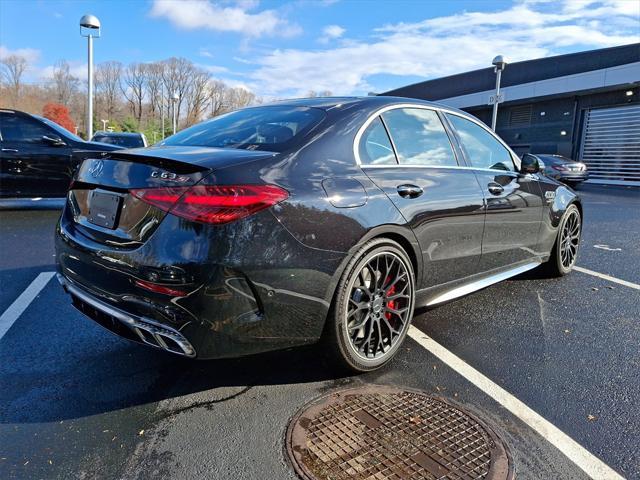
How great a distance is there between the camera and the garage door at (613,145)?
21.4 meters

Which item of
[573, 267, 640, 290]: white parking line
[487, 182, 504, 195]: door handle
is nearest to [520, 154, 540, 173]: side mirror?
[487, 182, 504, 195]: door handle

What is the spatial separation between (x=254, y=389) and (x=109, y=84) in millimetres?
92922

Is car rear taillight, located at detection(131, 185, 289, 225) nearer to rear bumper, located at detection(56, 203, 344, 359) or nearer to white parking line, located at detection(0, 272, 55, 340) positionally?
rear bumper, located at detection(56, 203, 344, 359)

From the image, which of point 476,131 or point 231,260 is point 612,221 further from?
point 231,260

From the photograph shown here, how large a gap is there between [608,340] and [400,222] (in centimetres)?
186

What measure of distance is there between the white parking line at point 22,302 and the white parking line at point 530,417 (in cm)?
286

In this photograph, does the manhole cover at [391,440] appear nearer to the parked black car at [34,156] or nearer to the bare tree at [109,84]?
the parked black car at [34,156]

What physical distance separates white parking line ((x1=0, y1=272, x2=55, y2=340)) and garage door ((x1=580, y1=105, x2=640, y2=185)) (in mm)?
23774

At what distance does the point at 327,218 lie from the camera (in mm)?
2459

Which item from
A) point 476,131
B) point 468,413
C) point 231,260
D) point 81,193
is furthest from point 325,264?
point 476,131

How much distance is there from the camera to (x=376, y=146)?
294cm

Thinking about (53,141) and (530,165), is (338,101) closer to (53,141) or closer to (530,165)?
(530,165)

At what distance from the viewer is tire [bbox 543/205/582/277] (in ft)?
15.8

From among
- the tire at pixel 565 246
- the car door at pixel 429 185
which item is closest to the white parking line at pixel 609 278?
the tire at pixel 565 246
